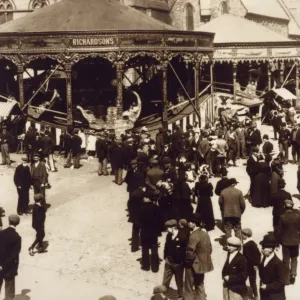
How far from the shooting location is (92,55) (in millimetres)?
26031

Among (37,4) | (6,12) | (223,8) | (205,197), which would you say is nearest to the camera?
(205,197)

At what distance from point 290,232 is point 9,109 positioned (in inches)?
670

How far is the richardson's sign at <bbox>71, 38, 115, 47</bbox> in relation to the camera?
25.8 metres

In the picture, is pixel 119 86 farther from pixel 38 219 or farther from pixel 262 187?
pixel 38 219

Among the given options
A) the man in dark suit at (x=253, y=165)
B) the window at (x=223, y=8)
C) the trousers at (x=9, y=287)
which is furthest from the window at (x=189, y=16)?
the trousers at (x=9, y=287)

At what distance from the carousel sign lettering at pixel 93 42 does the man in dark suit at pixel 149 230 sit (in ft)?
48.8

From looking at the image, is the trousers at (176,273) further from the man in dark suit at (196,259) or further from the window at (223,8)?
the window at (223,8)

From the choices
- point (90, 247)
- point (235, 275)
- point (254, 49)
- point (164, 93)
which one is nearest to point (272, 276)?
point (235, 275)

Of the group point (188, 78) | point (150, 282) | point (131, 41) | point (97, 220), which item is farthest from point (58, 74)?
point (150, 282)

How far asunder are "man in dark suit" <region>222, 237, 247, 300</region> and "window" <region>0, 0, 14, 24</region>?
39121mm

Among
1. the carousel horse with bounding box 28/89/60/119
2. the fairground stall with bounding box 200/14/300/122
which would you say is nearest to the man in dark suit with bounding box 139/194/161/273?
the carousel horse with bounding box 28/89/60/119

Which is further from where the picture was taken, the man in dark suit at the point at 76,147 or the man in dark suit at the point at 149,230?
the man in dark suit at the point at 76,147

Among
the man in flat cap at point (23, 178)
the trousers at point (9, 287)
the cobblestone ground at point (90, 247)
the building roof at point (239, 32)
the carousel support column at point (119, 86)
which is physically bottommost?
the cobblestone ground at point (90, 247)

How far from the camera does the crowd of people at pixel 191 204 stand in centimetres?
931
